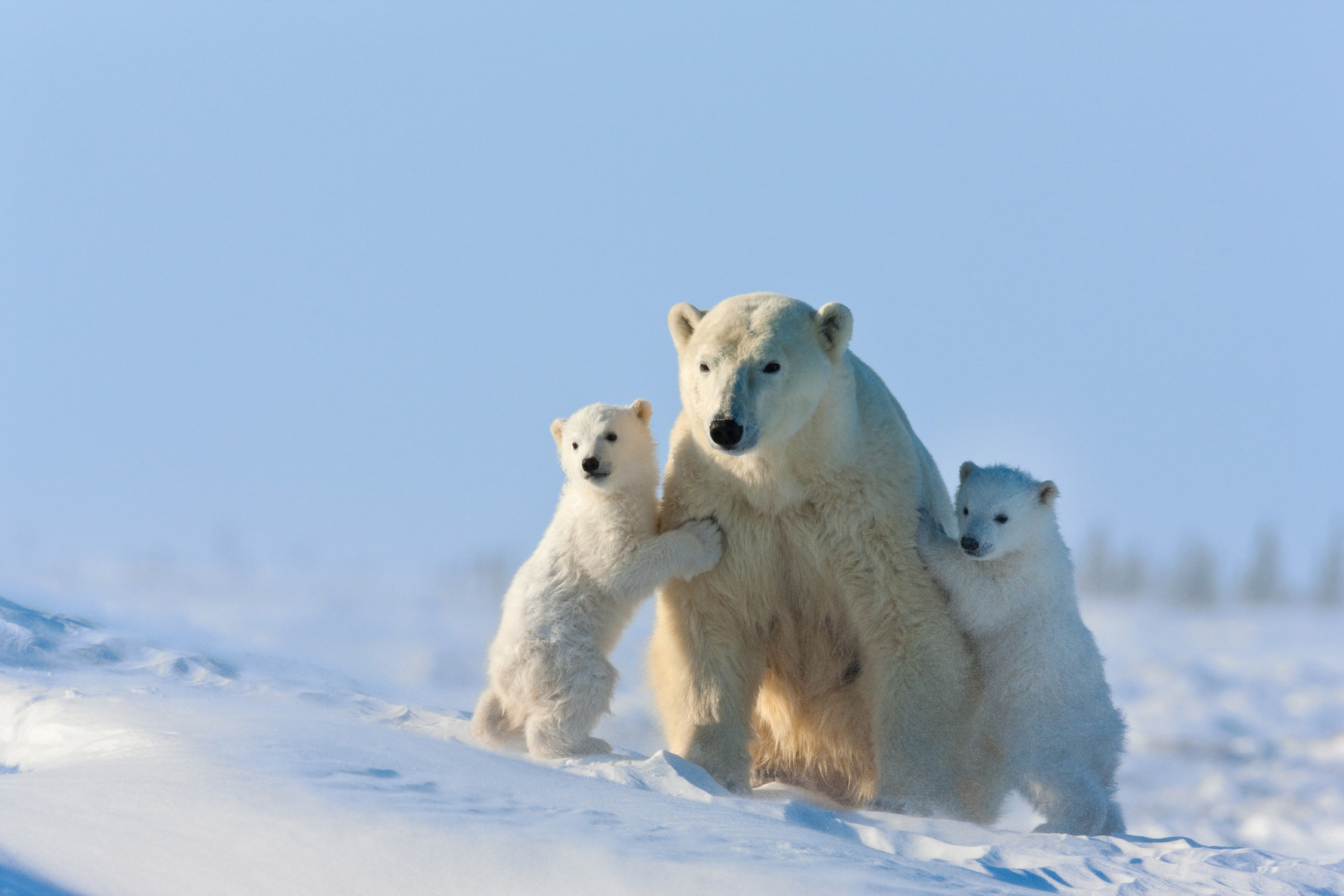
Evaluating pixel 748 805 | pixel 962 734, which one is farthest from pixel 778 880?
pixel 962 734

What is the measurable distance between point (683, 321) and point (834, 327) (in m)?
0.69

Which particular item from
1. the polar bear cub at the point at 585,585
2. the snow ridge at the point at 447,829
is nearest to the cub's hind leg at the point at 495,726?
the polar bear cub at the point at 585,585

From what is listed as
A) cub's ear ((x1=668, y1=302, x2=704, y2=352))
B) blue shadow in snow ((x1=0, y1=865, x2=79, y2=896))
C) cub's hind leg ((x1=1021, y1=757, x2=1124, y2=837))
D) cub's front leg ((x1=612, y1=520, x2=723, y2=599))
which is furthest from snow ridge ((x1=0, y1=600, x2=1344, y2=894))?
cub's ear ((x1=668, y1=302, x2=704, y2=352))

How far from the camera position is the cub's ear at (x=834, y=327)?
4.93 meters

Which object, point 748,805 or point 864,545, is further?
point 864,545

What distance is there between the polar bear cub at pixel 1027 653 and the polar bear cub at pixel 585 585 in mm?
1138

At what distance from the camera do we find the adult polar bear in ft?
16.2

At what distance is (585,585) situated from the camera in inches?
197

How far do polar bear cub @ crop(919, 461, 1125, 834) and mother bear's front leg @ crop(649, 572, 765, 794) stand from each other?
3.13 ft

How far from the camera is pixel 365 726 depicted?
4.82m

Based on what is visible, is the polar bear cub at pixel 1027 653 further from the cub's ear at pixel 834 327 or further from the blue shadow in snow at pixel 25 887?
the blue shadow in snow at pixel 25 887

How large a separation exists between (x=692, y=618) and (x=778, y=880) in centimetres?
214

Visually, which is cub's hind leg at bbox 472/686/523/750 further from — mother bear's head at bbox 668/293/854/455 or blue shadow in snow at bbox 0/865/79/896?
blue shadow in snow at bbox 0/865/79/896

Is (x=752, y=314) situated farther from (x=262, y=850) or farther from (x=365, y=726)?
(x=262, y=850)
